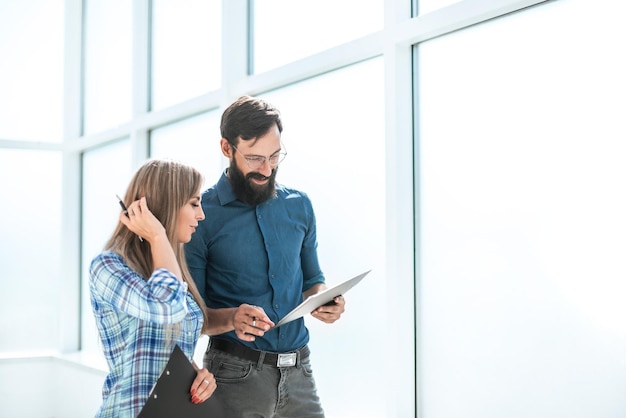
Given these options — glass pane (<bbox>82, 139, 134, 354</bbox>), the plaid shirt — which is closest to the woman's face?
the plaid shirt

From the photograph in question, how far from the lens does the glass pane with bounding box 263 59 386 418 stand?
105 inches

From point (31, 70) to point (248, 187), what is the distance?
3395mm

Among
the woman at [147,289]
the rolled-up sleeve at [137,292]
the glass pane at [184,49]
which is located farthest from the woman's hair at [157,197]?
the glass pane at [184,49]

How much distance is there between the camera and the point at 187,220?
1.86 m

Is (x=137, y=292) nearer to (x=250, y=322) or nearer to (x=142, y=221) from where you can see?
(x=142, y=221)

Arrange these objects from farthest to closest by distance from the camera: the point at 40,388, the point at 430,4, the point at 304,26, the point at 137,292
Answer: the point at 40,388
the point at 304,26
the point at 430,4
the point at 137,292

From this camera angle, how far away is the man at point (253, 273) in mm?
2008

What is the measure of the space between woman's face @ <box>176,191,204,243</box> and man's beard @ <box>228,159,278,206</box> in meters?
0.24

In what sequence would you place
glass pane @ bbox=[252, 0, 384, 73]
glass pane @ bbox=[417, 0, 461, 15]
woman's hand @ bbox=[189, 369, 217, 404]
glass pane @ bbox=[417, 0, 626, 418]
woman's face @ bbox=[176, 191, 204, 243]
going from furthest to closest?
1. glass pane @ bbox=[252, 0, 384, 73]
2. glass pane @ bbox=[417, 0, 461, 15]
3. glass pane @ bbox=[417, 0, 626, 418]
4. woman's face @ bbox=[176, 191, 204, 243]
5. woman's hand @ bbox=[189, 369, 217, 404]

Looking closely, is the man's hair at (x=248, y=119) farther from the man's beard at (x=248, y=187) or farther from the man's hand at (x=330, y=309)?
the man's hand at (x=330, y=309)

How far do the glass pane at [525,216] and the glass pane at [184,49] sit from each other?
5.14 feet

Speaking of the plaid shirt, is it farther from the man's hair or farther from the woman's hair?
the man's hair

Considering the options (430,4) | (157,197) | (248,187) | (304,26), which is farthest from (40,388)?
(430,4)

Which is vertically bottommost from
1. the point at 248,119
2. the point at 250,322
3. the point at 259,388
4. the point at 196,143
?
the point at 259,388
